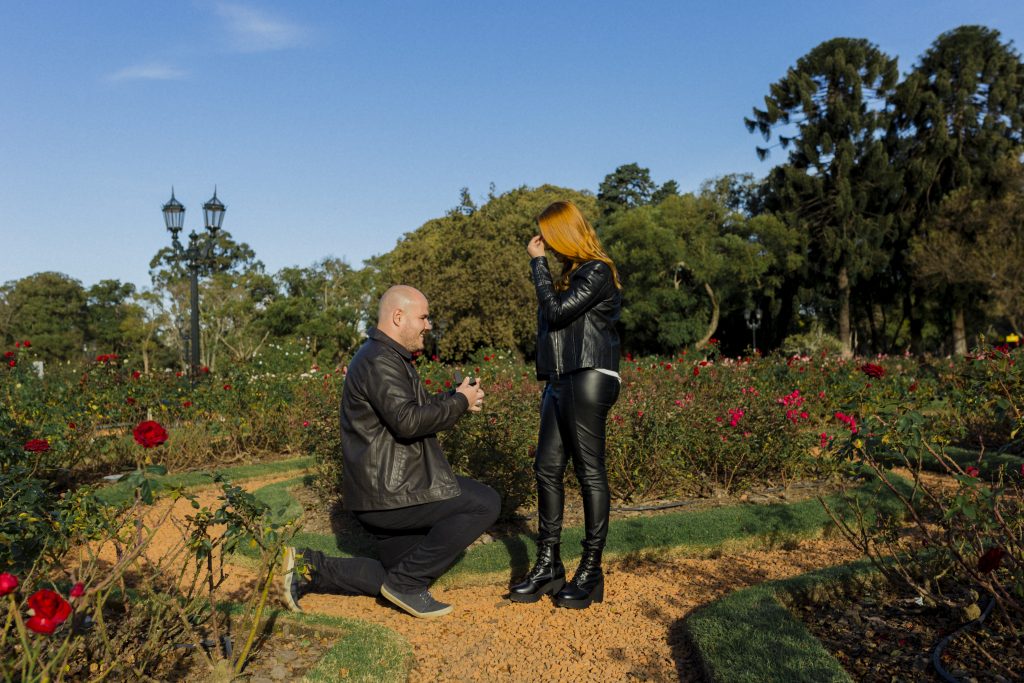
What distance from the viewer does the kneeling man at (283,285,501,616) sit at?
383cm

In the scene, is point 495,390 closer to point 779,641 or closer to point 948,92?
point 779,641

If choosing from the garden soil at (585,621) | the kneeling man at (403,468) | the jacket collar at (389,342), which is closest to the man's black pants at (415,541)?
the kneeling man at (403,468)

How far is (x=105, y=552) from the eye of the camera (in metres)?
5.50

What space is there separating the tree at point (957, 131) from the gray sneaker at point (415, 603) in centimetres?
3348

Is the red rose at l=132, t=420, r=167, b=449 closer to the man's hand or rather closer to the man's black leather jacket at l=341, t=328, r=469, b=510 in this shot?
the man's black leather jacket at l=341, t=328, r=469, b=510

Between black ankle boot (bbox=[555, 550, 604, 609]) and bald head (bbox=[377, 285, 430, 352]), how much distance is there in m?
1.40

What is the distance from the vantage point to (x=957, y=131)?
34.4 m

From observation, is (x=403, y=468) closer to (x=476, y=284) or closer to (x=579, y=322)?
(x=579, y=322)

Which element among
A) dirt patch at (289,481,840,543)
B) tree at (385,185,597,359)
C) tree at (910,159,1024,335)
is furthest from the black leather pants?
tree at (910,159,1024,335)

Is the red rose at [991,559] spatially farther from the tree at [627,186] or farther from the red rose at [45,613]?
the tree at [627,186]

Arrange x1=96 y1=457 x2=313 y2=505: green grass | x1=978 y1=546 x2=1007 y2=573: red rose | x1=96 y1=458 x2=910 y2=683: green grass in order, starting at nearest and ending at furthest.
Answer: x1=978 y1=546 x2=1007 y2=573: red rose, x1=96 y1=458 x2=910 y2=683: green grass, x1=96 y1=457 x2=313 y2=505: green grass

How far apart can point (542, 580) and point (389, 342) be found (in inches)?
58.7

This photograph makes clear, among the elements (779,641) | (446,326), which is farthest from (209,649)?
(446,326)

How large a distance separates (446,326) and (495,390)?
22213mm
